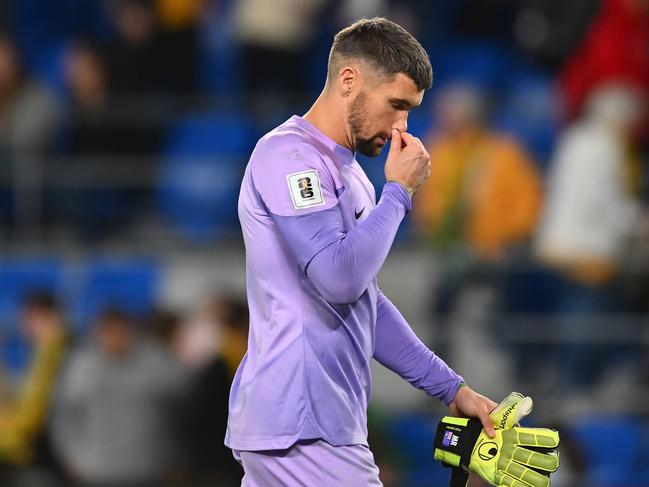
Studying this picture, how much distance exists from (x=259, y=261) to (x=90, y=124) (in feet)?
20.9

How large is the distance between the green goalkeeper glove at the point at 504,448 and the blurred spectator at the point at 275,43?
20.8 feet

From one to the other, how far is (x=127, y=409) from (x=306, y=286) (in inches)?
182

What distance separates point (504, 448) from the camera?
3.60m

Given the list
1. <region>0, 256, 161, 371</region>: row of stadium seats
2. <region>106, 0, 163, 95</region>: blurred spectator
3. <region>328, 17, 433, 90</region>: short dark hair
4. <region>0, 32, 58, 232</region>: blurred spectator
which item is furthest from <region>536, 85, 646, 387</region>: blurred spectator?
<region>328, 17, 433, 90</region>: short dark hair

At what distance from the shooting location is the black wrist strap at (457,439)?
3.66m

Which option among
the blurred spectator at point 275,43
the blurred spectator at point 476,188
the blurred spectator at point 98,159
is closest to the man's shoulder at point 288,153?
the blurred spectator at point 476,188

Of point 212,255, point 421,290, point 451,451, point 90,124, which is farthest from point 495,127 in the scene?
point 451,451

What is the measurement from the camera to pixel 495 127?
888 cm

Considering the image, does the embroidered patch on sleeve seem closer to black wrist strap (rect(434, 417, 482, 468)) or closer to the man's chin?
the man's chin

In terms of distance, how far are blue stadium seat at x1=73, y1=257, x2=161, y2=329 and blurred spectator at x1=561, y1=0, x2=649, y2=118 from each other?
283 centimetres

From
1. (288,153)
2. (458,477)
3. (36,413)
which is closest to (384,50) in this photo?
(288,153)

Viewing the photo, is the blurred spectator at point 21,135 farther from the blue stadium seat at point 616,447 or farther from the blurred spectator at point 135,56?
the blue stadium seat at point 616,447

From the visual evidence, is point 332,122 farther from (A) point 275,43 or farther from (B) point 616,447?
(A) point 275,43

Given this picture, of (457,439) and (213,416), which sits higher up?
(457,439)
